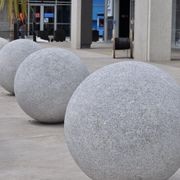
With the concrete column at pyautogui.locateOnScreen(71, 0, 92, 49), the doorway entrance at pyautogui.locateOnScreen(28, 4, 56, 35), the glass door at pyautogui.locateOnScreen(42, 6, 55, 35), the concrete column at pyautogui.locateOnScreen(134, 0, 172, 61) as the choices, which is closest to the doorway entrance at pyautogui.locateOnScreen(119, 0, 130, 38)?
the concrete column at pyautogui.locateOnScreen(71, 0, 92, 49)

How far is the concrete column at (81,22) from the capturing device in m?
38.8

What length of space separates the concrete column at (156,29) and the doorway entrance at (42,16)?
3039 cm

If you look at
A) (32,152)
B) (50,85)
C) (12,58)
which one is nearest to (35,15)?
(12,58)

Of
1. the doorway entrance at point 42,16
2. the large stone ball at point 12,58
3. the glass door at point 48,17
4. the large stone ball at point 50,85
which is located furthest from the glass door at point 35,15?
the large stone ball at point 50,85

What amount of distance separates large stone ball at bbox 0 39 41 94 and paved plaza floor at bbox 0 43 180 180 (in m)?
2.18

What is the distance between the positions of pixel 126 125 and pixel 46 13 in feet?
173

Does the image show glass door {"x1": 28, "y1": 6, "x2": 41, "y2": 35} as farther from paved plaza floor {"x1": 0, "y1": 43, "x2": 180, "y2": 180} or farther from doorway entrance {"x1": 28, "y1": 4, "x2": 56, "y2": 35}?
paved plaza floor {"x1": 0, "y1": 43, "x2": 180, "y2": 180}

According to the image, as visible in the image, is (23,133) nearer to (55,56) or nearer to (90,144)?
(55,56)

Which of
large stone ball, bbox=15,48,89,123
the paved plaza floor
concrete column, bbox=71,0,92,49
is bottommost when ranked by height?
the paved plaza floor

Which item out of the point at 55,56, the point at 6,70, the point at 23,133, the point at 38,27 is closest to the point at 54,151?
the point at 23,133

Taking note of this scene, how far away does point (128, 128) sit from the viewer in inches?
234

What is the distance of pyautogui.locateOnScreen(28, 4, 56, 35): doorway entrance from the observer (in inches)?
2256

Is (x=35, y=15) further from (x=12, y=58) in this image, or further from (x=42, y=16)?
(x=12, y=58)

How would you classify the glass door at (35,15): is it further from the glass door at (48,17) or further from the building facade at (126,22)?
the glass door at (48,17)
